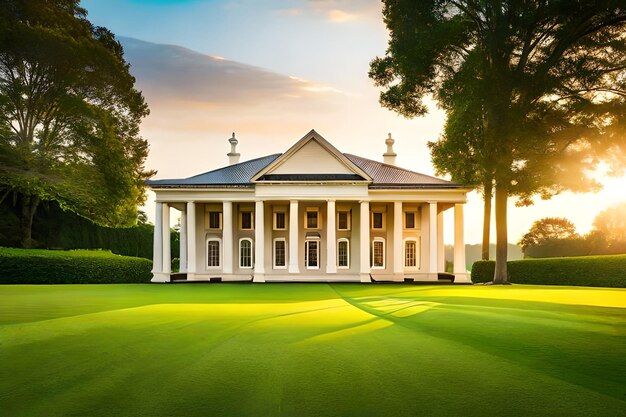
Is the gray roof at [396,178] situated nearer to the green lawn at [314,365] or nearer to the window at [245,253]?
the window at [245,253]

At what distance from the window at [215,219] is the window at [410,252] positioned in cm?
1512

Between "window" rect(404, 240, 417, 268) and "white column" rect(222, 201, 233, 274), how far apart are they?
13.8 meters

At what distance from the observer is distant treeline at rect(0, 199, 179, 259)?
36031 millimetres

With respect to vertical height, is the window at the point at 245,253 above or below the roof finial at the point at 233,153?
below

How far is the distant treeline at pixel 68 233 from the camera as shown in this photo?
118ft

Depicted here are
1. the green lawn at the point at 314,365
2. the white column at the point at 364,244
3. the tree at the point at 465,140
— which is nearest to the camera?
the green lawn at the point at 314,365

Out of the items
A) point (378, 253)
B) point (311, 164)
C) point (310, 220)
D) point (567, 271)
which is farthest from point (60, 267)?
point (567, 271)

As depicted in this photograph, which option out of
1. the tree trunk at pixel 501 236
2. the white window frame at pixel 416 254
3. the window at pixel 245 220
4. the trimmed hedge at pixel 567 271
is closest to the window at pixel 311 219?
Answer: the window at pixel 245 220

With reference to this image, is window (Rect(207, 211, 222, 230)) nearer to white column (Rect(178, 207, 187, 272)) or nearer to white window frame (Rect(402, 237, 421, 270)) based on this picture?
white column (Rect(178, 207, 187, 272))

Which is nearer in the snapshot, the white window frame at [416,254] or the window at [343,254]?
the white window frame at [416,254]

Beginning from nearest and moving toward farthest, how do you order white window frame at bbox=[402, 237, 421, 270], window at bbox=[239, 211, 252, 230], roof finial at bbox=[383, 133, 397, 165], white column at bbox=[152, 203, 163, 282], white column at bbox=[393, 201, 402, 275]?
1. white column at bbox=[393, 201, 402, 275]
2. white column at bbox=[152, 203, 163, 282]
3. white window frame at bbox=[402, 237, 421, 270]
4. window at bbox=[239, 211, 252, 230]
5. roof finial at bbox=[383, 133, 397, 165]

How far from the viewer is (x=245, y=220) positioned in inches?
1519

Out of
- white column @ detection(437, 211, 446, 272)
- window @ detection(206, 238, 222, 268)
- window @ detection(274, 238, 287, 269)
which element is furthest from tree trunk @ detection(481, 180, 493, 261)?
window @ detection(206, 238, 222, 268)

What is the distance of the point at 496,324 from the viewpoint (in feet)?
35.5
